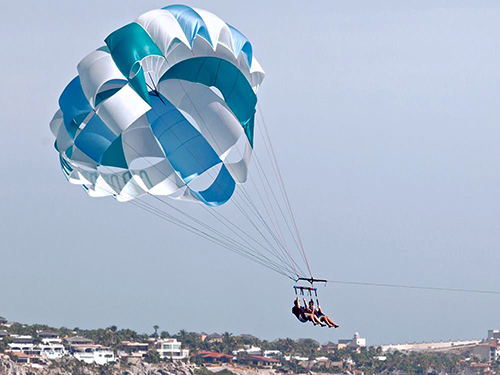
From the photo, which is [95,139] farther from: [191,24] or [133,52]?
[191,24]

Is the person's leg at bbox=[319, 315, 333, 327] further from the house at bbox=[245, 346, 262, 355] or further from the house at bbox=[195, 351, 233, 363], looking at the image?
the house at bbox=[245, 346, 262, 355]

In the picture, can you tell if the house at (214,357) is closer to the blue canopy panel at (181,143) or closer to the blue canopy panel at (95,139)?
the blue canopy panel at (181,143)

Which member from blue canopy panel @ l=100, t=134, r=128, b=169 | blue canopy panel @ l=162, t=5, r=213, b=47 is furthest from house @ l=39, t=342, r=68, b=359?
blue canopy panel @ l=162, t=5, r=213, b=47

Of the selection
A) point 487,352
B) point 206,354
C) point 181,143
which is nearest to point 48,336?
point 206,354

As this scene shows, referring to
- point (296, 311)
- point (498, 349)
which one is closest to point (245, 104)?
point (296, 311)

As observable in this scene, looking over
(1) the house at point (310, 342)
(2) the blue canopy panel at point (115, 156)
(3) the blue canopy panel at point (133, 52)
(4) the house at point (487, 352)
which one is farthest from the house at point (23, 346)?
(3) the blue canopy panel at point (133, 52)
